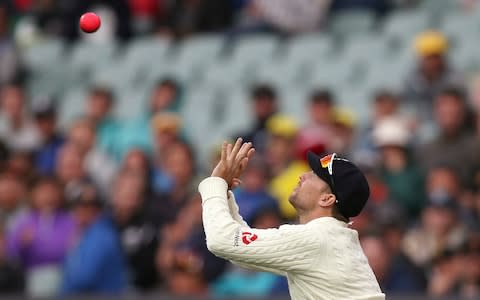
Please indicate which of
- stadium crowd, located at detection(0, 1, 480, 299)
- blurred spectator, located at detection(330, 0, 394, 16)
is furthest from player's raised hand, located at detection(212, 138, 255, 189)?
blurred spectator, located at detection(330, 0, 394, 16)

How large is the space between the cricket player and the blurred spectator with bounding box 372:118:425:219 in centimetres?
480

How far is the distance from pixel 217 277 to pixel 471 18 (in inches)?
184

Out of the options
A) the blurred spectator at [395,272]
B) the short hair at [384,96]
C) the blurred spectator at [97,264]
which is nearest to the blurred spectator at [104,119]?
the blurred spectator at [97,264]

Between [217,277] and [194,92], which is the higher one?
[194,92]

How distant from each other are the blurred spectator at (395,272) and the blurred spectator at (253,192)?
1.02 m

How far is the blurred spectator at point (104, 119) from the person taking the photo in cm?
1396

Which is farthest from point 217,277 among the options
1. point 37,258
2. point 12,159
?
point 12,159

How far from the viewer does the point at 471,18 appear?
46.0 ft

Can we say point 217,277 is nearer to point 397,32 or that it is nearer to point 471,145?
point 471,145

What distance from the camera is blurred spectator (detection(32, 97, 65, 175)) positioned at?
45.4 feet

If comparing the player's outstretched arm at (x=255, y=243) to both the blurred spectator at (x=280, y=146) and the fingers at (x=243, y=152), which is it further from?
the blurred spectator at (x=280, y=146)

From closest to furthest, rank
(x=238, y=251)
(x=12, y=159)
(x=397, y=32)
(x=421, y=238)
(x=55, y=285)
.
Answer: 1. (x=238, y=251)
2. (x=421, y=238)
3. (x=55, y=285)
4. (x=12, y=159)
5. (x=397, y=32)

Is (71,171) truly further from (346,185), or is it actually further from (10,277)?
(346,185)

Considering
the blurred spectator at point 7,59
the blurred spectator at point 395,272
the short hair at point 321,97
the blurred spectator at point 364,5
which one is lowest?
the blurred spectator at point 395,272
